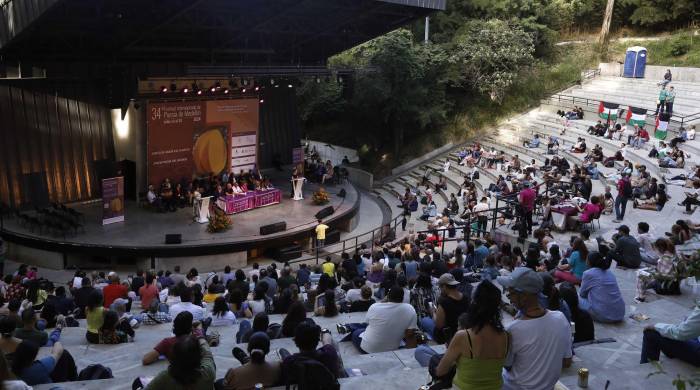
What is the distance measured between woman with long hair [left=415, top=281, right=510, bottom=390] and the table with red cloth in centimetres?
1648

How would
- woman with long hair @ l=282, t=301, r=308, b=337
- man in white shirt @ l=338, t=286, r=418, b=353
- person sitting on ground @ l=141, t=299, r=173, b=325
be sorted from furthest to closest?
1. person sitting on ground @ l=141, t=299, r=173, b=325
2. woman with long hair @ l=282, t=301, r=308, b=337
3. man in white shirt @ l=338, t=286, r=418, b=353

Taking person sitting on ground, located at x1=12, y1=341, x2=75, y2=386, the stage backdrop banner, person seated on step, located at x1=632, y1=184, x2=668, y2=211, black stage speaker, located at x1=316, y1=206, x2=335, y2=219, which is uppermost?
person sitting on ground, located at x1=12, y1=341, x2=75, y2=386

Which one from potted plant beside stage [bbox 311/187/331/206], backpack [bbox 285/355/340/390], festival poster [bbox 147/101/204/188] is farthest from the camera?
potted plant beside stage [bbox 311/187/331/206]

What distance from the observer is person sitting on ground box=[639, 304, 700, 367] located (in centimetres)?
578

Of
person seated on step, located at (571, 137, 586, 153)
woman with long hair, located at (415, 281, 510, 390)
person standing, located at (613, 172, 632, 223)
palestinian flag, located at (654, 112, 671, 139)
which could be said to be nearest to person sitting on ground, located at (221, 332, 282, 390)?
woman with long hair, located at (415, 281, 510, 390)

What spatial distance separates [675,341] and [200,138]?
1876 cm

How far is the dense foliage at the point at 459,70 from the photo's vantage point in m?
30.3

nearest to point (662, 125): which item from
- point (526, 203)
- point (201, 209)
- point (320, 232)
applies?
point (526, 203)

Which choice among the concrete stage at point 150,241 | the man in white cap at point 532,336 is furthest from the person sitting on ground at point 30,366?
the concrete stage at point 150,241

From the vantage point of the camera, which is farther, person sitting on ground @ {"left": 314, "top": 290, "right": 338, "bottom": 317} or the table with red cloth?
the table with red cloth

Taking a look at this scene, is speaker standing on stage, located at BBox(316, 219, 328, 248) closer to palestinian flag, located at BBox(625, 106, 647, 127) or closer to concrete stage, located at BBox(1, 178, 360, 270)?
concrete stage, located at BBox(1, 178, 360, 270)

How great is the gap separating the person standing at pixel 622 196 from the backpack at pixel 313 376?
11369 millimetres

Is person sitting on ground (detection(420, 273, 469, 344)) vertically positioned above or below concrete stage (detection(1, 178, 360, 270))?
above

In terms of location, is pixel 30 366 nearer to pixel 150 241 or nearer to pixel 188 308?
pixel 188 308
